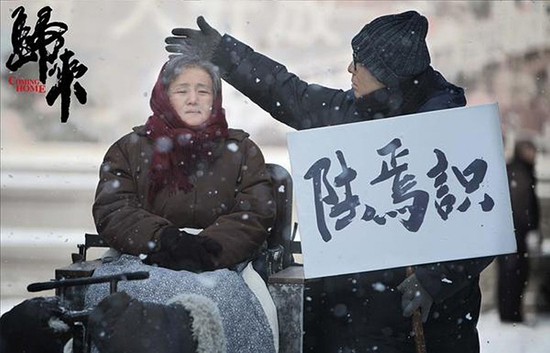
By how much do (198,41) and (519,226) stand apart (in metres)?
A: 1.57

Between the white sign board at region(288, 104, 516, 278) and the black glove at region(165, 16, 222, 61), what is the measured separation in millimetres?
576

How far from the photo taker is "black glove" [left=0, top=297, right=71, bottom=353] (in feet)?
10.8

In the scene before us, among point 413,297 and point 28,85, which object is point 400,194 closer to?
point 413,297

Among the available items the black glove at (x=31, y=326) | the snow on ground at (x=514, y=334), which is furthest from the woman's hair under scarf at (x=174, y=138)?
the snow on ground at (x=514, y=334)

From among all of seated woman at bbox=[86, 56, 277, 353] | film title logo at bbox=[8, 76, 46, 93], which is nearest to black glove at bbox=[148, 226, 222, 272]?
seated woman at bbox=[86, 56, 277, 353]

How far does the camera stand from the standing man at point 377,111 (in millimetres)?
3477

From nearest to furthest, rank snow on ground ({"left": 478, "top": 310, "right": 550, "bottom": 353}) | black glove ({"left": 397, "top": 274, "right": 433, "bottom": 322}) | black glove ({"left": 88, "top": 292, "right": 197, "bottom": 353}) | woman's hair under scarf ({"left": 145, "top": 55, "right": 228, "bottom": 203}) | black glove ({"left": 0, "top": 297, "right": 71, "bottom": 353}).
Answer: black glove ({"left": 88, "top": 292, "right": 197, "bottom": 353}) < black glove ({"left": 0, "top": 297, "right": 71, "bottom": 353}) < black glove ({"left": 397, "top": 274, "right": 433, "bottom": 322}) < woman's hair under scarf ({"left": 145, "top": 55, "right": 228, "bottom": 203}) < snow on ground ({"left": 478, "top": 310, "right": 550, "bottom": 353})

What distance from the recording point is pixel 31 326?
329cm

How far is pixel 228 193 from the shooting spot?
3713mm

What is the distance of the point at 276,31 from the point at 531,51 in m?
0.97

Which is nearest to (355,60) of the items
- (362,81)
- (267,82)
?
(362,81)

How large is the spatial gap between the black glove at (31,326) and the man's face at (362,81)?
4.08ft

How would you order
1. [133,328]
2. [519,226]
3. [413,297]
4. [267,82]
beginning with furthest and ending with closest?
[519,226], [267,82], [413,297], [133,328]

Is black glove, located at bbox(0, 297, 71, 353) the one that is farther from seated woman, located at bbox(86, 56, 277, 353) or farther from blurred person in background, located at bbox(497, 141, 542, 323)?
blurred person in background, located at bbox(497, 141, 542, 323)
